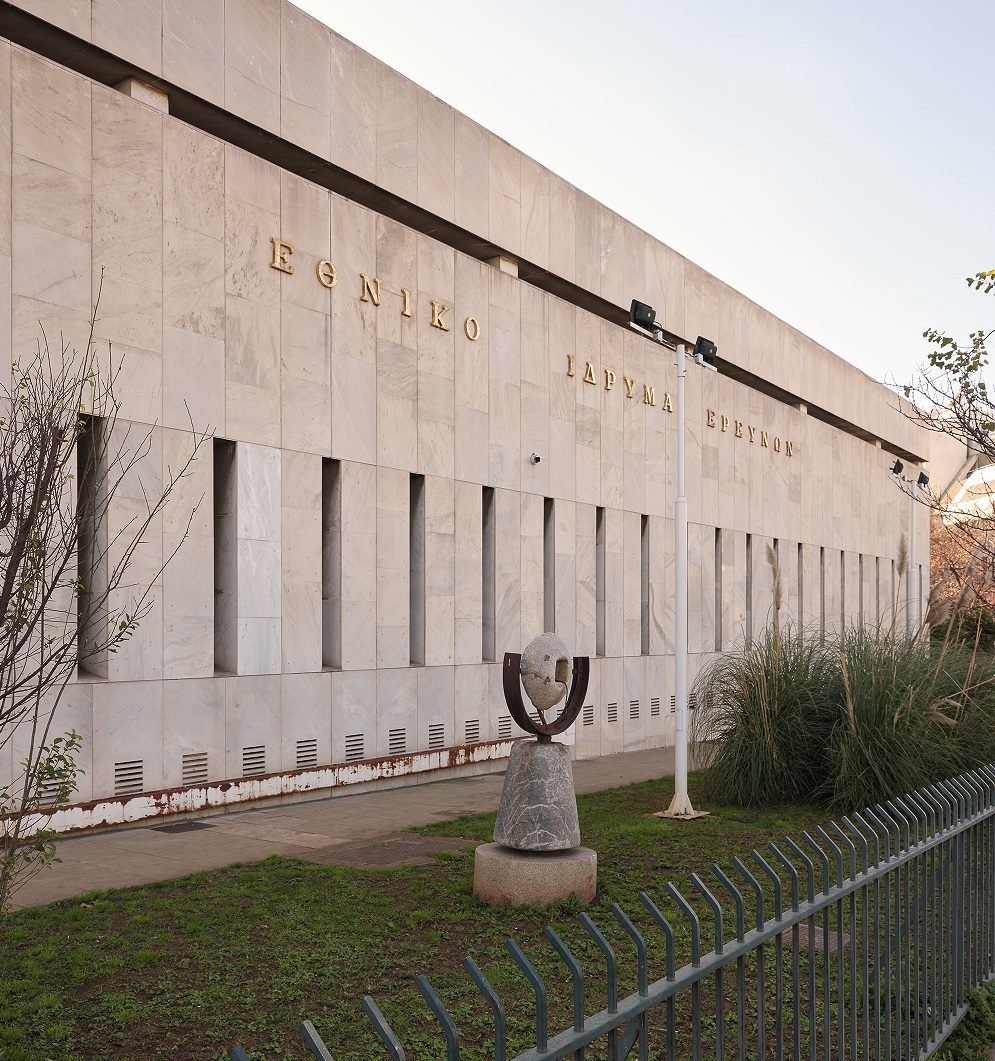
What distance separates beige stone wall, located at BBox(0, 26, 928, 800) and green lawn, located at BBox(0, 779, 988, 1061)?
3.72 m

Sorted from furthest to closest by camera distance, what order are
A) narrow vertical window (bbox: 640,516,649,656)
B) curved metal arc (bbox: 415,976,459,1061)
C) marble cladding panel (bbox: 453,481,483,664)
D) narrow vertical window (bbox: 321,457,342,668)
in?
narrow vertical window (bbox: 640,516,649,656) → marble cladding panel (bbox: 453,481,483,664) → narrow vertical window (bbox: 321,457,342,668) → curved metal arc (bbox: 415,976,459,1061)

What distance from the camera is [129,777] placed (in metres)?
12.1

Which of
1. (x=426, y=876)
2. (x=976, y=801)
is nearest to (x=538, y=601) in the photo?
(x=426, y=876)

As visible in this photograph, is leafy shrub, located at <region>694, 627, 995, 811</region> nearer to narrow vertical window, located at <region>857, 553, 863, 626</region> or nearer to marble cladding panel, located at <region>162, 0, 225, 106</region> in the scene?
marble cladding panel, located at <region>162, 0, 225, 106</region>

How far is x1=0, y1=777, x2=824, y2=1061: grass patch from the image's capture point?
5789mm

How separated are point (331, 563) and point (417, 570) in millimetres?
1839

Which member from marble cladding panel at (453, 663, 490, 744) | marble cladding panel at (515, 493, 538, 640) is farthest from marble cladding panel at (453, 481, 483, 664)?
marble cladding panel at (515, 493, 538, 640)

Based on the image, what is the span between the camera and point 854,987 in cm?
457

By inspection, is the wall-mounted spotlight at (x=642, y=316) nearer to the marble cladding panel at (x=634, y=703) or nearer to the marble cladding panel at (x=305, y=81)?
the marble cladding panel at (x=305, y=81)

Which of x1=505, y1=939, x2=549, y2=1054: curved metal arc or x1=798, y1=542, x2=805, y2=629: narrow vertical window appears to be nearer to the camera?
x1=505, y1=939, x2=549, y2=1054: curved metal arc

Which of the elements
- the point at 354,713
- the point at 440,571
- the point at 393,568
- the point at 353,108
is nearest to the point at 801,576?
the point at 440,571

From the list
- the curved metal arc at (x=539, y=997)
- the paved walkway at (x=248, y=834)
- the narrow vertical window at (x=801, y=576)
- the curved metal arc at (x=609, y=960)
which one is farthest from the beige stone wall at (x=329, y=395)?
the curved metal arc at (x=539, y=997)

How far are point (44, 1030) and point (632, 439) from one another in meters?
17.9

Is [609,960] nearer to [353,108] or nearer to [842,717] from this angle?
[842,717]
